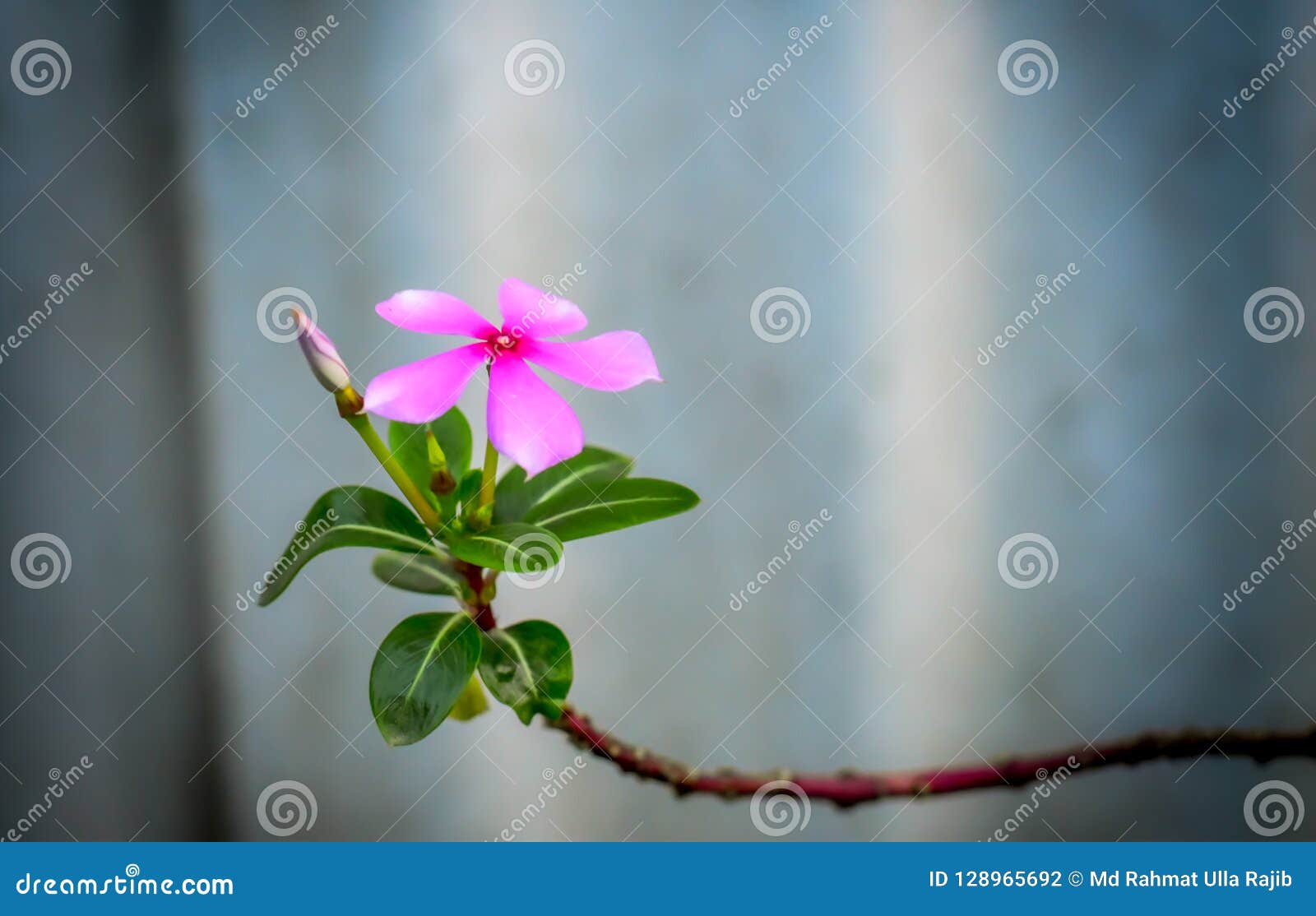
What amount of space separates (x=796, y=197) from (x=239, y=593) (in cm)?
99

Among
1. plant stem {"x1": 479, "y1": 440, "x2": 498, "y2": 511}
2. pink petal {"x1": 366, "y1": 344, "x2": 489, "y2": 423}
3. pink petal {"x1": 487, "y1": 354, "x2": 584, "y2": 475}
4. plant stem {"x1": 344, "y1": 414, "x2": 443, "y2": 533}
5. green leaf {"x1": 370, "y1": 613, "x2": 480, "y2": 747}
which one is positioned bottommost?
green leaf {"x1": 370, "y1": 613, "x2": 480, "y2": 747}

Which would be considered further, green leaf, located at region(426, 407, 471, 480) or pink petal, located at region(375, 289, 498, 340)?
green leaf, located at region(426, 407, 471, 480)

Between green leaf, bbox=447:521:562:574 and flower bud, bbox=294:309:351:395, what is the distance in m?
0.14

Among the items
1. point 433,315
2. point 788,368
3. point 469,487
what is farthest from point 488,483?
point 788,368

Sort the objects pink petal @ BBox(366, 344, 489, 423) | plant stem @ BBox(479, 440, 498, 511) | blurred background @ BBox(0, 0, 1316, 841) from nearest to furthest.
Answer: pink petal @ BBox(366, 344, 489, 423), plant stem @ BBox(479, 440, 498, 511), blurred background @ BBox(0, 0, 1316, 841)

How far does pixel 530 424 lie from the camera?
0.55 m

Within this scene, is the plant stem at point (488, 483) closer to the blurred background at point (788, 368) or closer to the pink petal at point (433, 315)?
the pink petal at point (433, 315)

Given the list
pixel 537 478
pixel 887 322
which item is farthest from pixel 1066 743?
pixel 537 478

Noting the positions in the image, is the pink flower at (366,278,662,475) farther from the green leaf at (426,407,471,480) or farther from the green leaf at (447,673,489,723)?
the green leaf at (447,673,489,723)

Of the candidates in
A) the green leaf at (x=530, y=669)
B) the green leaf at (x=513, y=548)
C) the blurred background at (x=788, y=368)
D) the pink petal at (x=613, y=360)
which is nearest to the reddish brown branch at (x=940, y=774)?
the green leaf at (x=530, y=669)

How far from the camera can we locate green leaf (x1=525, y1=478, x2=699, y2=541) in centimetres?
63

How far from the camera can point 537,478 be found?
0.67 m

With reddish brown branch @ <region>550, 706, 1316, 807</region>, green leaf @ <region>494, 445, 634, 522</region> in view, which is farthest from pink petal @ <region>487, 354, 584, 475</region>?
reddish brown branch @ <region>550, 706, 1316, 807</region>

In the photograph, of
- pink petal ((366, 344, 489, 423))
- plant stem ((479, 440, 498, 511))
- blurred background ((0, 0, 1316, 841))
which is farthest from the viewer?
blurred background ((0, 0, 1316, 841))
